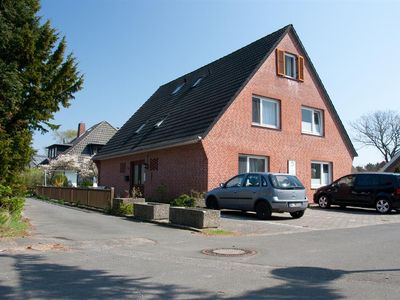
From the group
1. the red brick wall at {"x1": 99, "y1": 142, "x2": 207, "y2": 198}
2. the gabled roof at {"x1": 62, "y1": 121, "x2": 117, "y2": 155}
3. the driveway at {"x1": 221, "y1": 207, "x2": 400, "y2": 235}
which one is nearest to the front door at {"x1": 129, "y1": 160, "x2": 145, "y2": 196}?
the red brick wall at {"x1": 99, "y1": 142, "x2": 207, "y2": 198}

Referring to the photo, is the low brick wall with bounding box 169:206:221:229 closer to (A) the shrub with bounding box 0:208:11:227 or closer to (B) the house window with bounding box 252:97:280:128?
(A) the shrub with bounding box 0:208:11:227

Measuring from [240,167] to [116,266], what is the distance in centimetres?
1383

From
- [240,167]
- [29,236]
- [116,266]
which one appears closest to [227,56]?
[240,167]

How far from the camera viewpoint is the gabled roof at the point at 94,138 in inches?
1911

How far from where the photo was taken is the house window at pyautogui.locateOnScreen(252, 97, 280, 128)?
2161 centimetres

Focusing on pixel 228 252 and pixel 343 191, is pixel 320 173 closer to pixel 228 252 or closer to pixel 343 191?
pixel 343 191

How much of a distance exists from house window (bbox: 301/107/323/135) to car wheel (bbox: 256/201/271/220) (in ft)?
31.5

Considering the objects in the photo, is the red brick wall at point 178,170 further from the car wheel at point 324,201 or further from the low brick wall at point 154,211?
the car wheel at point 324,201

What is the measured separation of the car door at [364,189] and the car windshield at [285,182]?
15.3 ft

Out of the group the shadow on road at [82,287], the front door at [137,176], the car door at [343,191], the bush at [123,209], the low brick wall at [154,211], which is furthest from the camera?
the front door at [137,176]

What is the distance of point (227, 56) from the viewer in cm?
2612

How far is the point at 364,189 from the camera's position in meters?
18.5

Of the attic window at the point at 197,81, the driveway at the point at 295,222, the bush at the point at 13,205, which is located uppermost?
the attic window at the point at 197,81

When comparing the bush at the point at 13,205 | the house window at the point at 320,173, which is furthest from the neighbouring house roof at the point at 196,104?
the bush at the point at 13,205
